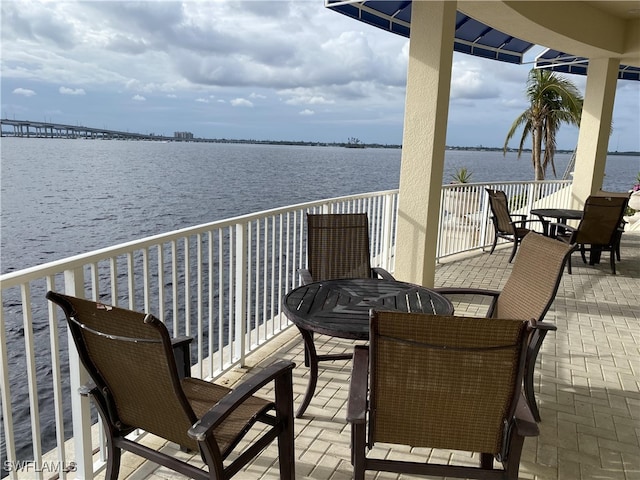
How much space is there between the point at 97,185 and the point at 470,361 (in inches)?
1529

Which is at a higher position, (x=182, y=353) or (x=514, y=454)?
(x=182, y=353)

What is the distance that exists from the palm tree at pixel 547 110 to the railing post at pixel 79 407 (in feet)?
52.2

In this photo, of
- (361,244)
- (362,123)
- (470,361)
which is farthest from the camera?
(362,123)

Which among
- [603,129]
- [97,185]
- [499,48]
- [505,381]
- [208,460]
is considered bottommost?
[97,185]

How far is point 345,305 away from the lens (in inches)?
107

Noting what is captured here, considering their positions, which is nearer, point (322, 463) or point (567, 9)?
point (322, 463)

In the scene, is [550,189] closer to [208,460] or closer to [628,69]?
[628,69]

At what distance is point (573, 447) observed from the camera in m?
2.62

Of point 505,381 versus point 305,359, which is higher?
point 505,381

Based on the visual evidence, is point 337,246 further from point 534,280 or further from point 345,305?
point 534,280

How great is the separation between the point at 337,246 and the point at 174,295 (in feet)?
4.31

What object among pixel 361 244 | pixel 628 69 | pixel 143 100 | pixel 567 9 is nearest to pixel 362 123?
pixel 143 100

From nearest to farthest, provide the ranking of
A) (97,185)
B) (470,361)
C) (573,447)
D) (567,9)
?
1. (470,361)
2. (573,447)
3. (567,9)
4. (97,185)

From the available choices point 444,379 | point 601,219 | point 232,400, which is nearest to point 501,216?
point 601,219
